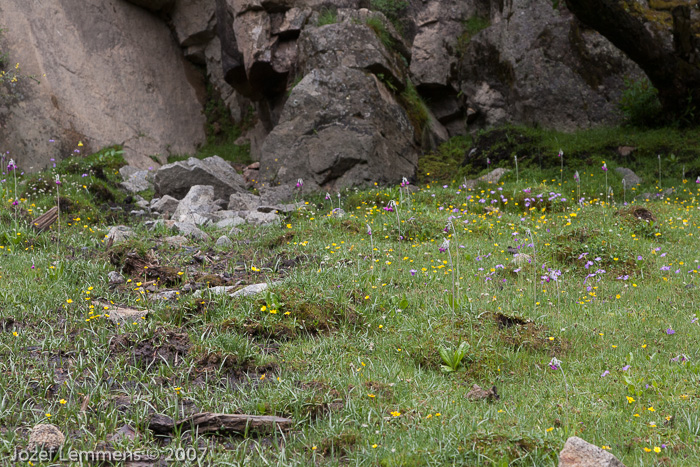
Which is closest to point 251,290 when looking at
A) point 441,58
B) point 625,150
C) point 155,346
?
point 155,346

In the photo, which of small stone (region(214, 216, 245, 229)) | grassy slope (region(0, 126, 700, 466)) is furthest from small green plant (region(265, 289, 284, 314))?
small stone (region(214, 216, 245, 229))

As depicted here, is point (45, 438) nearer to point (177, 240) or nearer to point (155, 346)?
point (155, 346)

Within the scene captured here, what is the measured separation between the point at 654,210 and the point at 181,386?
7397 millimetres

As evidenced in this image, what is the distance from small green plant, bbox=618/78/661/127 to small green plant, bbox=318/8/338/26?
6.74 m

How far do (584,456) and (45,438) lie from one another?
2.69 meters

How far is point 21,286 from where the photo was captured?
18.6ft

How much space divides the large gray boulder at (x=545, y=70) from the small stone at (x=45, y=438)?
1314cm

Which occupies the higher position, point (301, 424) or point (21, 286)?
point (21, 286)

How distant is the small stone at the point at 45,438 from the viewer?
10.2 feet

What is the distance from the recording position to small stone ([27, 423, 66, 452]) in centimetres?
312

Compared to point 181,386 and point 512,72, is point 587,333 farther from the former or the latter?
point 512,72

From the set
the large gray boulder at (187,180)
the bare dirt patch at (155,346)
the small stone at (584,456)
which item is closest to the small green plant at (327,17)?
the large gray boulder at (187,180)

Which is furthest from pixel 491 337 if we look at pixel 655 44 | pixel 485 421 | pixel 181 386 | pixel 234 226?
pixel 655 44

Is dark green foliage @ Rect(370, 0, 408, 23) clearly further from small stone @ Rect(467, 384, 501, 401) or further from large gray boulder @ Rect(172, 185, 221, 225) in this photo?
small stone @ Rect(467, 384, 501, 401)
